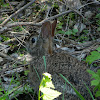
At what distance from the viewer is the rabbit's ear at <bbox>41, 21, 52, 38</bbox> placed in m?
2.67

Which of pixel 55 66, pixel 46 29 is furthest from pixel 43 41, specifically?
pixel 55 66

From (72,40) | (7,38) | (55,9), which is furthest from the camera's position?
(55,9)

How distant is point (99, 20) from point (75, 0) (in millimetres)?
984

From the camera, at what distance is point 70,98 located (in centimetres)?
190

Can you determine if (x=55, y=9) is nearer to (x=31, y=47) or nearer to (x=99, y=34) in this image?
(x=99, y=34)

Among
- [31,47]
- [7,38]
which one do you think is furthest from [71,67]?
[7,38]

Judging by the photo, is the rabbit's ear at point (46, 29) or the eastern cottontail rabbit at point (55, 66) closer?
the eastern cottontail rabbit at point (55, 66)

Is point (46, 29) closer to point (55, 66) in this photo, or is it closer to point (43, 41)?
point (43, 41)

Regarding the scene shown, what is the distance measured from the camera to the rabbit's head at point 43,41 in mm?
2697

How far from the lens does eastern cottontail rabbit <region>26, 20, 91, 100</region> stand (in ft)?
6.66

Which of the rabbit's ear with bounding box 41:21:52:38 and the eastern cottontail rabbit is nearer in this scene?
the eastern cottontail rabbit

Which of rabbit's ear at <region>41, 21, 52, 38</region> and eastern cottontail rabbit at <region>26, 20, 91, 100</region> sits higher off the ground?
rabbit's ear at <region>41, 21, 52, 38</region>

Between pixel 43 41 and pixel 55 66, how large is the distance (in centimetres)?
73

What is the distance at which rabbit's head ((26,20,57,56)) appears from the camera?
2697 millimetres
